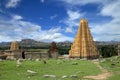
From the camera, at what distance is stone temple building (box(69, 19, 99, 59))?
56.5 metres

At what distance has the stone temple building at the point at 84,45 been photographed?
185 ft

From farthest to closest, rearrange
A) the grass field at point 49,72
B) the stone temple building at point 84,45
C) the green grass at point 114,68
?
the stone temple building at point 84,45, the green grass at point 114,68, the grass field at point 49,72

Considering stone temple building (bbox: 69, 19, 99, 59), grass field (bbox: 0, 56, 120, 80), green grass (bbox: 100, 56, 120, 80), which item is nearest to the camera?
grass field (bbox: 0, 56, 120, 80)

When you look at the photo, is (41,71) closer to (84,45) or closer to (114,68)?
(114,68)

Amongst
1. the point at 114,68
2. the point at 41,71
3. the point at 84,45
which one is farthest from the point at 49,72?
the point at 84,45

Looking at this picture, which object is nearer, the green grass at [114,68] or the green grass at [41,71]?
the green grass at [41,71]

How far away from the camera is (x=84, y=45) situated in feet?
186

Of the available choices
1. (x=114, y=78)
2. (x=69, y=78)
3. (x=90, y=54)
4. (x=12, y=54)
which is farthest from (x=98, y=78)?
(x=12, y=54)

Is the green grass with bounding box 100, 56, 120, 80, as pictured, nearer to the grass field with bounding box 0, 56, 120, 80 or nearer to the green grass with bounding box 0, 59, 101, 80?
the grass field with bounding box 0, 56, 120, 80

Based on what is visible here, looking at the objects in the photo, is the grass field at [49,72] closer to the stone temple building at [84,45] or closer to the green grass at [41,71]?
the green grass at [41,71]

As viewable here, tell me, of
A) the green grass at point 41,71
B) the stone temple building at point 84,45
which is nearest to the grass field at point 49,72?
the green grass at point 41,71

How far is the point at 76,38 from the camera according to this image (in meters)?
58.6

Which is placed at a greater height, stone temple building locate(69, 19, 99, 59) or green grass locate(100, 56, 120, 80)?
stone temple building locate(69, 19, 99, 59)

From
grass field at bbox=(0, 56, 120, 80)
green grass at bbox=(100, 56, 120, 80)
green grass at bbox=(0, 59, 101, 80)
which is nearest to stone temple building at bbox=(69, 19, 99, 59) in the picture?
green grass at bbox=(100, 56, 120, 80)
